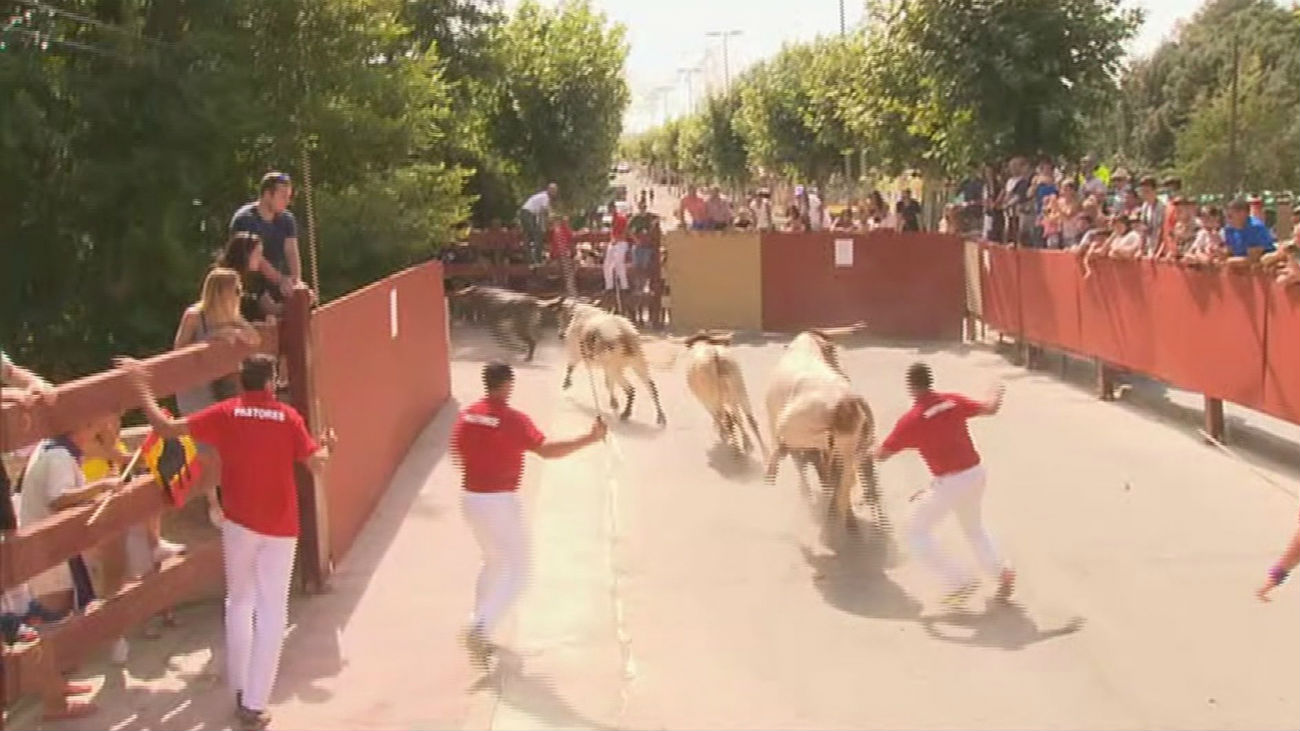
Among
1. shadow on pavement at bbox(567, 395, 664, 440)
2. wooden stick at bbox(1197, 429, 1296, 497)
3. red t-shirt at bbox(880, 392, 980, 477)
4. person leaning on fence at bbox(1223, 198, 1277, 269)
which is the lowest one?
wooden stick at bbox(1197, 429, 1296, 497)

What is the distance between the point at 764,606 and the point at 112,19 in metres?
12.9

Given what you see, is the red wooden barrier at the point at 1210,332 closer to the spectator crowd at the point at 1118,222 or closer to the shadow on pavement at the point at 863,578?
the spectator crowd at the point at 1118,222

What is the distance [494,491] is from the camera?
285 inches

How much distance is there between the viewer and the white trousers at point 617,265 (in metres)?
23.8

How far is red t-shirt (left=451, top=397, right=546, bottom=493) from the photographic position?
284 inches

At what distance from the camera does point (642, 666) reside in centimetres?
733

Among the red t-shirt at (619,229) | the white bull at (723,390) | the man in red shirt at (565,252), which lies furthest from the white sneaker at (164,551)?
the man in red shirt at (565,252)

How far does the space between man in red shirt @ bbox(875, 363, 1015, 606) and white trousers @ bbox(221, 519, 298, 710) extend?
137 inches

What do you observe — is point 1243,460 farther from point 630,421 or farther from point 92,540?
point 92,540

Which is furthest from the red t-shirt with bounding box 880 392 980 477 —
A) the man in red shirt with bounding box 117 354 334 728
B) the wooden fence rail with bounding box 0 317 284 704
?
the wooden fence rail with bounding box 0 317 284 704

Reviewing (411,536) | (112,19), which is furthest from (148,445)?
(112,19)

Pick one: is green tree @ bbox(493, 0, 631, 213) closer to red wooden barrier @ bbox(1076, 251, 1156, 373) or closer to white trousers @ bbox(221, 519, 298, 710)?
red wooden barrier @ bbox(1076, 251, 1156, 373)

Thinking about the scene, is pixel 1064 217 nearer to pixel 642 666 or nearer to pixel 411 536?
pixel 411 536

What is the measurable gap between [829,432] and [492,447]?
2841 mm
